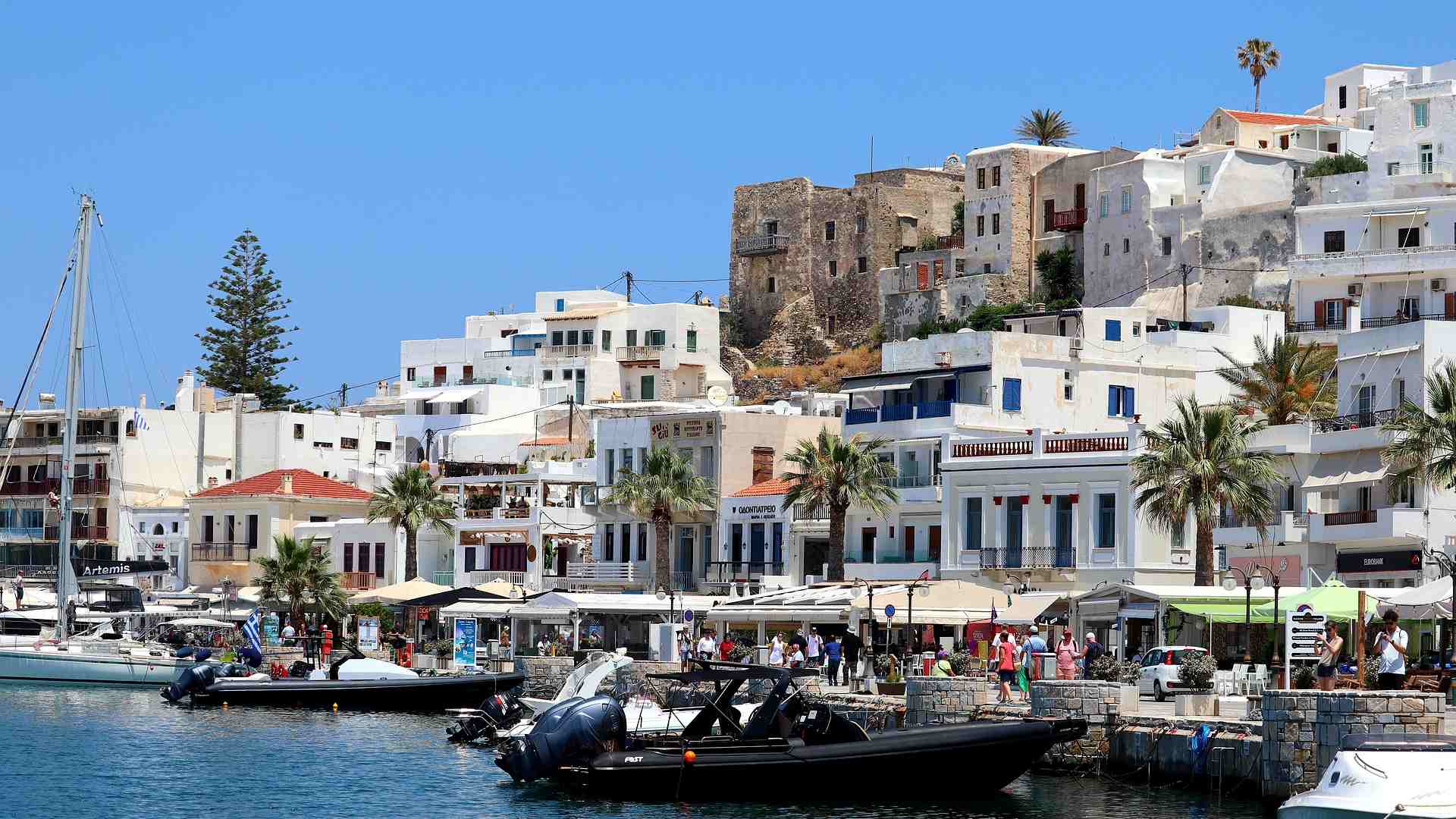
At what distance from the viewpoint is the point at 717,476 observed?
222ft

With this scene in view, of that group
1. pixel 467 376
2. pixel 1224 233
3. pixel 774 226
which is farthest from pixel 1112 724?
pixel 774 226

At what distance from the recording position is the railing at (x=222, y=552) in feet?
265

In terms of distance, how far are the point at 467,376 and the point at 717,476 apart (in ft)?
160

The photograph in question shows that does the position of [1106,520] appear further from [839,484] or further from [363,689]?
[363,689]

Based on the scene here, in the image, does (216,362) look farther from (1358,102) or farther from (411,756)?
(411,756)

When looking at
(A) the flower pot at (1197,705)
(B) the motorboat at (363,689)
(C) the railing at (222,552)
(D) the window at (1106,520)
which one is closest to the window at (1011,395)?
(D) the window at (1106,520)

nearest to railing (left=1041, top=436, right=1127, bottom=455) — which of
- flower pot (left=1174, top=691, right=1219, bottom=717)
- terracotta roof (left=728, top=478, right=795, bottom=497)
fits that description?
terracotta roof (left=728, top=478, right=795, bottom=497)

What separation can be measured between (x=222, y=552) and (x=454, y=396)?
990 inches

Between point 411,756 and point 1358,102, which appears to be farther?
point 1358,102

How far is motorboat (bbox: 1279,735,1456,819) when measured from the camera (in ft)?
78.8

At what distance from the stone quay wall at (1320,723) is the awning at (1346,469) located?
23999 mm

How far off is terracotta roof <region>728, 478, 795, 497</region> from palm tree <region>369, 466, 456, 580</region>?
10.9 m

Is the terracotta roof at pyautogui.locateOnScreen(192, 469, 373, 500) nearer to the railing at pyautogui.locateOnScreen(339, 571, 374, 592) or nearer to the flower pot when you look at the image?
the railing at pyautogui.locateOnScreen(339, 571, 374, 592)

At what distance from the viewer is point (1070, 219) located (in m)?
106
